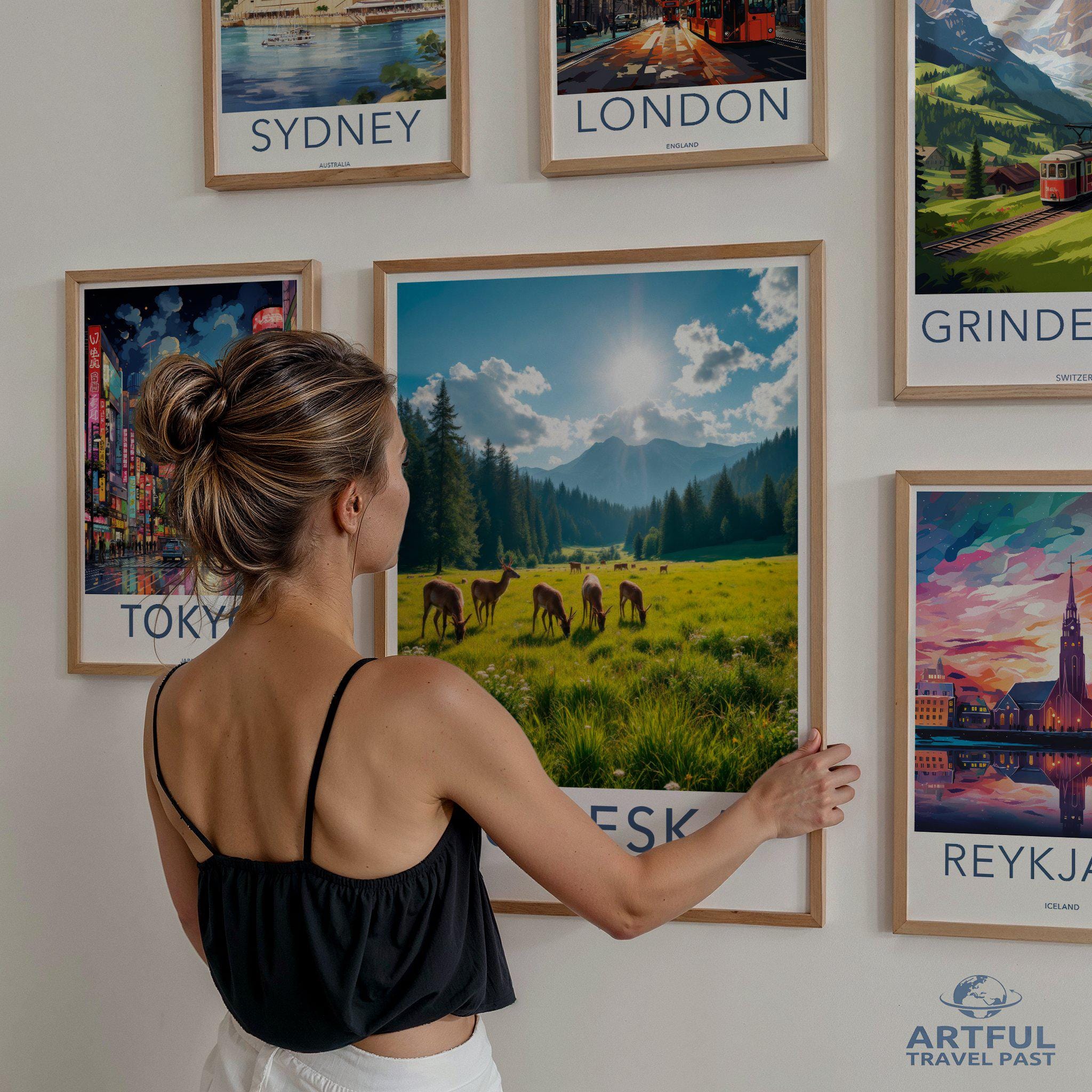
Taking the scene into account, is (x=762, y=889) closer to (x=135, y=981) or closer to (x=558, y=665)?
(x=558, y=665)

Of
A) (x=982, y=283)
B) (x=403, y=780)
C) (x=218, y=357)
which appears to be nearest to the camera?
(x=403, y=780)

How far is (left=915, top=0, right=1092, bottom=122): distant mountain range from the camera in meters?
1.03

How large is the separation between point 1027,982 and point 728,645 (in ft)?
1.68

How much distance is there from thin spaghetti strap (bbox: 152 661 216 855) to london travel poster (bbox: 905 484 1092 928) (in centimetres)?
76

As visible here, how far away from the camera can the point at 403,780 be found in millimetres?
763

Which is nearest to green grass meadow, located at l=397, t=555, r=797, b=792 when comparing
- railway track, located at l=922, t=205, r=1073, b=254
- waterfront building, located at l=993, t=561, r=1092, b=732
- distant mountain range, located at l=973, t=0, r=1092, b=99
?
waterfront building, located at l=993, t=561, r=1092, b=732

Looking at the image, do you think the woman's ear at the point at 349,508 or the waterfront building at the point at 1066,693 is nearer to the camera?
the woman's ear at the point at 349,508

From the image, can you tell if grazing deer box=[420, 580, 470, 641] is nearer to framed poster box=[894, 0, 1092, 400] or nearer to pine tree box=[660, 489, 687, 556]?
pine tree box=[660, 489, 687, 556]

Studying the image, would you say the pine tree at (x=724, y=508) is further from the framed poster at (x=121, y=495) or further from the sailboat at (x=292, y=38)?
the sailboat at (x=292, y=38)

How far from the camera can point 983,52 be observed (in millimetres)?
1042

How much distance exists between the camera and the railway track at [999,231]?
103 centimetres

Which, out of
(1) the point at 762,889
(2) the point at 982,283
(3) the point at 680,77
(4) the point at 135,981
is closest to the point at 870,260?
(2) the point at 982,283

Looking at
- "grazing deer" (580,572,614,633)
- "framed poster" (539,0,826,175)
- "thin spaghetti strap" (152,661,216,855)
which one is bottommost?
"thin spaghetti strap" (152,661,216,855)

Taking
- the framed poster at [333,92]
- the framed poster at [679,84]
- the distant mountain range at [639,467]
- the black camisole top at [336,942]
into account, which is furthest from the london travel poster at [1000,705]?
the framed poster at [333,92]
